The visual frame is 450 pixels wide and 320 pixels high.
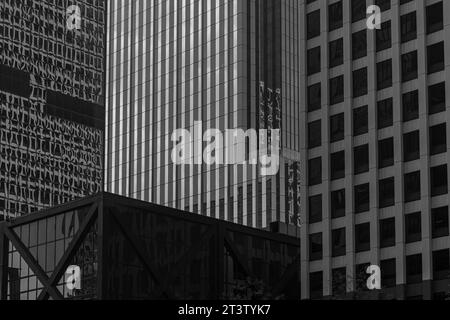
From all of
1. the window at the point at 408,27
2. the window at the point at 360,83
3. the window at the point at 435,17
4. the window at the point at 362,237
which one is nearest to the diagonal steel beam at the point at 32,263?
the window at the point at 362,237

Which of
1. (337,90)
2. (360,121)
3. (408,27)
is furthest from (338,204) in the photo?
(408,27)

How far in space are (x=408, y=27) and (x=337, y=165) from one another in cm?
1424

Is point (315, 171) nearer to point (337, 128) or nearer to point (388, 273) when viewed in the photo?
point (337, 128)

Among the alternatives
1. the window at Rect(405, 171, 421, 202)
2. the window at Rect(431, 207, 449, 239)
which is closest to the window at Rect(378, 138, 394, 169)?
the window at Rect(405, 171, 421, 202)

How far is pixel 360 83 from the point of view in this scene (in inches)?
4473

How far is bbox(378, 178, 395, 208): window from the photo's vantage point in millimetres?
108562

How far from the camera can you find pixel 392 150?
4316 inches

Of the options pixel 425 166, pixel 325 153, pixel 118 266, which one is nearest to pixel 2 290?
pixel 118 266

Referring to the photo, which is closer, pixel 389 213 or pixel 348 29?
pixel 389 213

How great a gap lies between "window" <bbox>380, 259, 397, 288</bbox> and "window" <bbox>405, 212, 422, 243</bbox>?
2.50 m

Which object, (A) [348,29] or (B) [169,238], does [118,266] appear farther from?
(A) [348,29]

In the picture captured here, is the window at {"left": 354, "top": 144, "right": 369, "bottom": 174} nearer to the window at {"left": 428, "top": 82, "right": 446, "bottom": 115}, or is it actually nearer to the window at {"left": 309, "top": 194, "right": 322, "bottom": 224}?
the window at {"left": 309, "top": 194, "right": 322, "bottom": 224}

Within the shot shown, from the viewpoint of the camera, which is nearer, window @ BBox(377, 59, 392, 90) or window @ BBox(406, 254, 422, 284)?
window @ BBox(406, 254, 422, 284)

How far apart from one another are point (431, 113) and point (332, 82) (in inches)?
479
